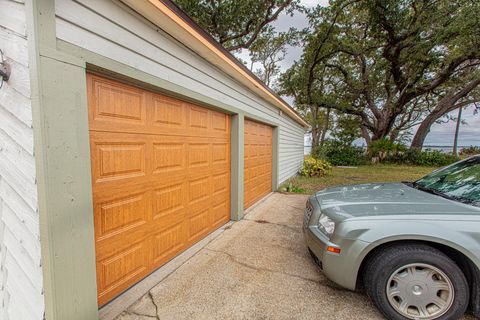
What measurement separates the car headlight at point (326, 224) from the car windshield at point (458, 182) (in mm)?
1145

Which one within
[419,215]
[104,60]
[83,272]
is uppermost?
[104,60]

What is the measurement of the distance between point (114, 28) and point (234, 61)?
1.81 meters

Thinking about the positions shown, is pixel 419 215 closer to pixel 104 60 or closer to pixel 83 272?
pixel 83 272

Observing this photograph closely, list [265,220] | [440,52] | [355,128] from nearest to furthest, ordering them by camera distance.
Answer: [265,220], [440,52], [355,128]

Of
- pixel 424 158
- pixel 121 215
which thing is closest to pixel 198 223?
pixel 121 215

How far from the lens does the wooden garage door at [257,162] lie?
4589mm

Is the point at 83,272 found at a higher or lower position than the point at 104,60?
lower

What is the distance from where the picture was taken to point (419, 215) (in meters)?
1.67

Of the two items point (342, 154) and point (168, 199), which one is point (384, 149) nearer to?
point (342, 154)

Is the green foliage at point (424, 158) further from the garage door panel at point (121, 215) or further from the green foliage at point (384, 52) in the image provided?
the garage door panel at point (121, 215)

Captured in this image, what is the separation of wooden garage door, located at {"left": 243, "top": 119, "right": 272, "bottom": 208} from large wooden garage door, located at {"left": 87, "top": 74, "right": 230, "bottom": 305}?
4.94ft

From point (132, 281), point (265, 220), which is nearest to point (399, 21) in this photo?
point (265, 220)

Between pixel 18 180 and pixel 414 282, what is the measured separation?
3125mm

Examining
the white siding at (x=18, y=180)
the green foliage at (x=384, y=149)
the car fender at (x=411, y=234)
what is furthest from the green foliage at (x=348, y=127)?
the white siding at (x=18, y=180)
